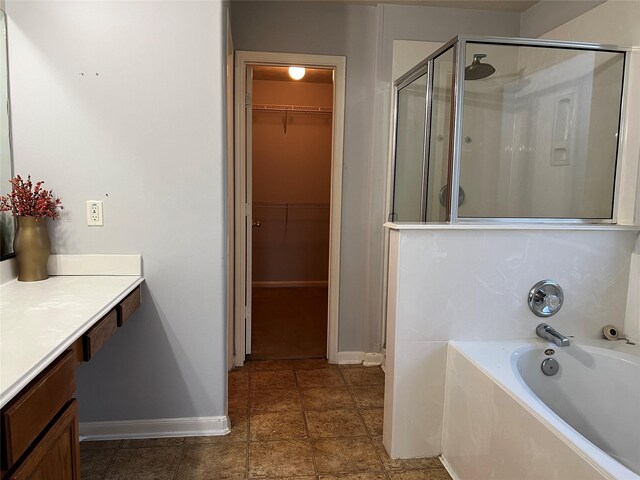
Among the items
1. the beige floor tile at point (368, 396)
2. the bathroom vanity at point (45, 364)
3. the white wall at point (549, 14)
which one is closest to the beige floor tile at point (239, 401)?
the beige floor tile at point (368, 396)

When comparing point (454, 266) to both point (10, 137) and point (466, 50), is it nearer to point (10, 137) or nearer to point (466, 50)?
point (466, 50)

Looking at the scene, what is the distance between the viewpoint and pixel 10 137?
1876 millimetres

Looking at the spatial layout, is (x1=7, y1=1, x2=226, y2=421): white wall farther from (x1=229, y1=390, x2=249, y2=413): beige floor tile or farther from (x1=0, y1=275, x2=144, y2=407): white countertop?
(x1=229, y1=390, x2=249, y2=413): beige floor tile

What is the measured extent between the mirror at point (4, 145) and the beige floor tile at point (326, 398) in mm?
1669

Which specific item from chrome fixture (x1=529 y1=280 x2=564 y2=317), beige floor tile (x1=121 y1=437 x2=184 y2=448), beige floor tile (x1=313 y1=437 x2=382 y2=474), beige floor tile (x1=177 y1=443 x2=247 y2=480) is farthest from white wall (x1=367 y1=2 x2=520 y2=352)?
beige floor tile (x1=121 y1=437 x2=184 y2=448)

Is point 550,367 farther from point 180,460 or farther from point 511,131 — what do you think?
point 180,460

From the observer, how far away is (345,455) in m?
2.00

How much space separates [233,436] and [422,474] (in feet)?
2.99

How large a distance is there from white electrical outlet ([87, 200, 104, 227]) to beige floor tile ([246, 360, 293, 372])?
4.89 ft

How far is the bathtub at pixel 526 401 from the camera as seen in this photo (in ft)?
4.77

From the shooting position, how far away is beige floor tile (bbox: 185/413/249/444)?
2095mm

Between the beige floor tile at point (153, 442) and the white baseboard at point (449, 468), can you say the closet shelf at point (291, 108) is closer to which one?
the beige floor tile at point (153, 442)

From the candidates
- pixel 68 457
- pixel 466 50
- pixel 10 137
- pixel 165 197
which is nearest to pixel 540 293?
pixel 466 50

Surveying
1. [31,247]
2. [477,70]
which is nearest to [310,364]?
[31,247]
